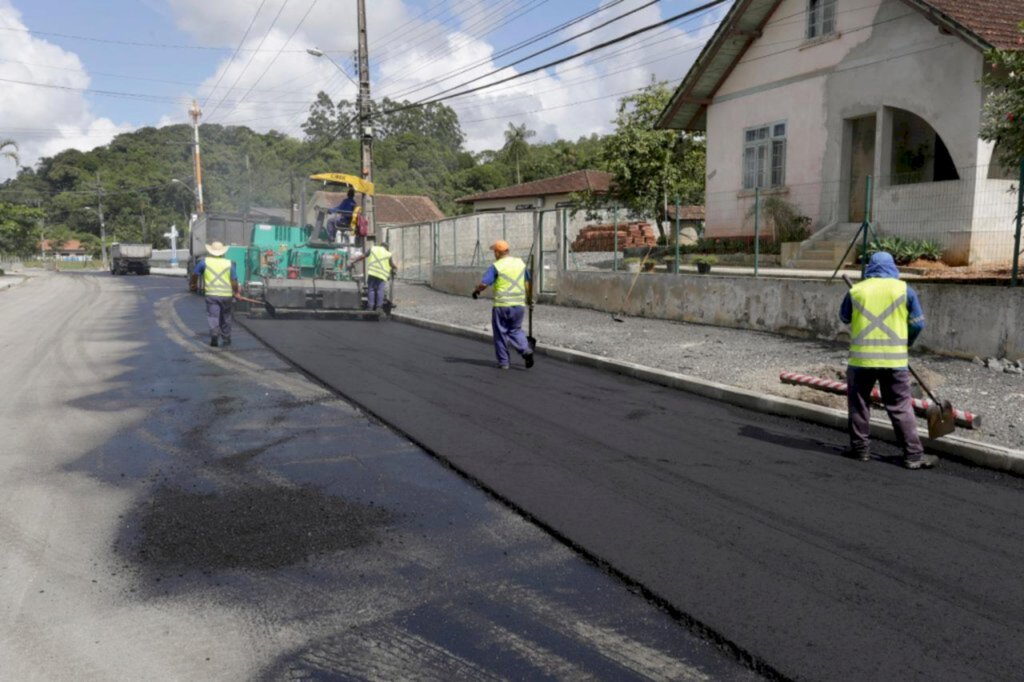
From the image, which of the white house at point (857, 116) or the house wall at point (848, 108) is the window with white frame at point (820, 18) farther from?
the house wall at point (848, 108)

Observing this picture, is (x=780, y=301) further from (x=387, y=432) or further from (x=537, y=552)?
(x=537, y=552)

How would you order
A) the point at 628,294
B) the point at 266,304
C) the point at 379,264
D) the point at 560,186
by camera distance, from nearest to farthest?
the point at 628,294 < the point at 379,264 < the point at 266,304 < the point at 560,186

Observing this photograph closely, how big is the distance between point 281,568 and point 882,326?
15.9 ft

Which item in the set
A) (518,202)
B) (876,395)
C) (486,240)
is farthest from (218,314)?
(518,202)

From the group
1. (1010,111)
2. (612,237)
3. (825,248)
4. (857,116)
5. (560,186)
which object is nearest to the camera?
(1010,111)

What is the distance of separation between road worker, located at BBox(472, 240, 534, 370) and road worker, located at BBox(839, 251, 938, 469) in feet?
16.8

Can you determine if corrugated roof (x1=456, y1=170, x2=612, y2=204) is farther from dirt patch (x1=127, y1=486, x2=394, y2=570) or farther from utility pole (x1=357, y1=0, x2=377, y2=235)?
dirt patch (x1=127, y1=486, x2=394, y2=570)

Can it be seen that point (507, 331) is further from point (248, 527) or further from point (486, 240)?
point (486, 240)

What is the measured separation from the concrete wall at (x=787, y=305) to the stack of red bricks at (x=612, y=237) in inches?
101

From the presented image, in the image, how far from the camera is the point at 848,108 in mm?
17469

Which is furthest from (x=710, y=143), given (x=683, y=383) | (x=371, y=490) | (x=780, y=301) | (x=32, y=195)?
(x=32, y=195)

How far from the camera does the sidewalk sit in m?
7.71

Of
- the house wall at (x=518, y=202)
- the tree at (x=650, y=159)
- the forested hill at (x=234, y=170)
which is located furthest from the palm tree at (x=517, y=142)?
the tree at (x=650, y=159)

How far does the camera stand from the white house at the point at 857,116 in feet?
45.0
